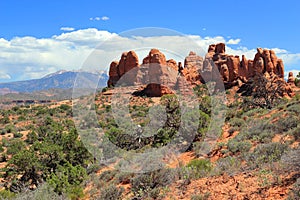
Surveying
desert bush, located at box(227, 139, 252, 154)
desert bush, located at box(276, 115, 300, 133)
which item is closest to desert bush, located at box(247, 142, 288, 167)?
desert bush, located at box(227, 139, 252, 154)

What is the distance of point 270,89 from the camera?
37.0 metres

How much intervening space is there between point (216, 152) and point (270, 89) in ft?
81.6

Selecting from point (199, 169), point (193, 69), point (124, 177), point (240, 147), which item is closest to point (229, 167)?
point (199, 169)

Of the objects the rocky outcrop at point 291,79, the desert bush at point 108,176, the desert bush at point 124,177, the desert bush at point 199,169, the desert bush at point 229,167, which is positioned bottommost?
the desert bush at point 108,176

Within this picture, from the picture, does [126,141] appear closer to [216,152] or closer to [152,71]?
[216,152]

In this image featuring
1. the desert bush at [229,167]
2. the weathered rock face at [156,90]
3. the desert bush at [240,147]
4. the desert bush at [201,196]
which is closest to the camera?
the desert bush at [201,196]

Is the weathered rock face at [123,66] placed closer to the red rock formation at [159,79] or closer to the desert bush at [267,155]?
the red rock formation at [159,79]

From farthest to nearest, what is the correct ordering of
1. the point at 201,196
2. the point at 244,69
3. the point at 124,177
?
the point at 244,69
the point at 124,177
the point at 201,196

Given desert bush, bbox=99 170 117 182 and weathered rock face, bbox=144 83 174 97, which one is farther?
weathered rock face, bbox=144 83 174 97

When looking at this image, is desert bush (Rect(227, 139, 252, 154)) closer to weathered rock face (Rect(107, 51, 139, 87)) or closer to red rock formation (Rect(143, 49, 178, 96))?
red rock formation (Rect(143, 49, 178, 96))

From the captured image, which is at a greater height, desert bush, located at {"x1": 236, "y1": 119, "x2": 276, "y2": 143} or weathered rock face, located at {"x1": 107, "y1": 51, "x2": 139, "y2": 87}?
weathered rock face, located at {"x1": 107, "y1": 51, "x2": 139, "y2": 87}

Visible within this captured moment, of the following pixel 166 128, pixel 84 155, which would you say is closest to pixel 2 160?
pixel 84 155

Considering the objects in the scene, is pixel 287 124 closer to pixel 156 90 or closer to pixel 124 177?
pixel 124 177

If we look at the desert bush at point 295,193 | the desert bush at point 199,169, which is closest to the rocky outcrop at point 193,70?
the desert bush at point 199,169
